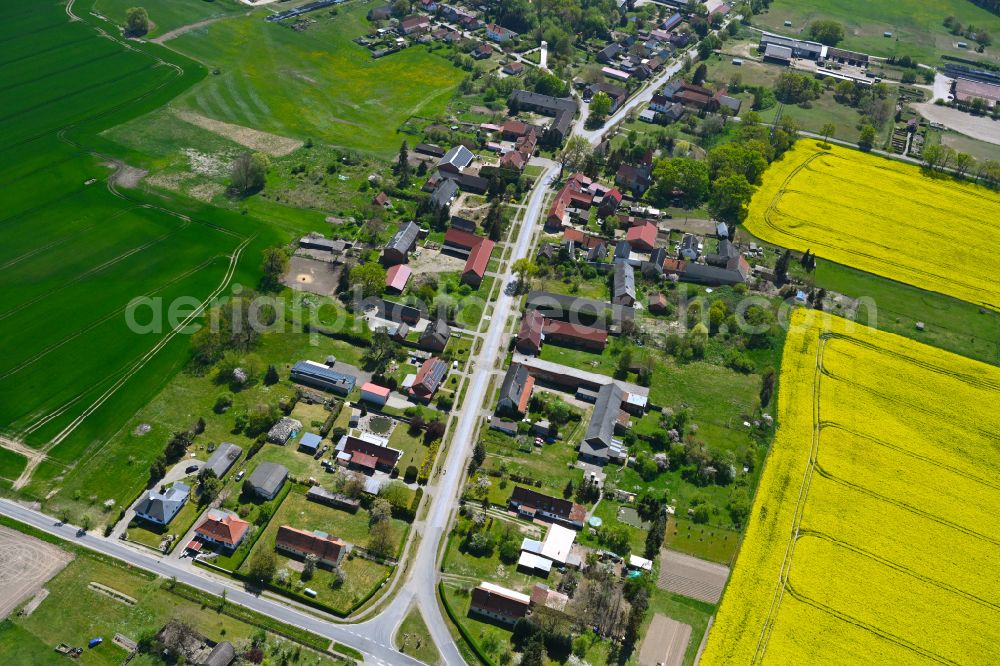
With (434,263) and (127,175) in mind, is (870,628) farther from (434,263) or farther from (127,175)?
(127,175)

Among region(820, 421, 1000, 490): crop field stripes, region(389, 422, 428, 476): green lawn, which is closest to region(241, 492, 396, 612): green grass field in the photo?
region(389, 422, 428, 476): green lawn

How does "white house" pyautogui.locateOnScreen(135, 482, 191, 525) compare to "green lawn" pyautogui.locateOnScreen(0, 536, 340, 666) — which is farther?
"white house" pyautogui.locateOnScreen(135, 482, 191, 525)

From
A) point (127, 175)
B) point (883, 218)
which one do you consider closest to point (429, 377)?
point (127, 175)

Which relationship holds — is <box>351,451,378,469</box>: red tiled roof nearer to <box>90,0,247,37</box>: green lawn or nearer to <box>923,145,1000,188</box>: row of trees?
<box>923,145,1000,188</box>: row of trees

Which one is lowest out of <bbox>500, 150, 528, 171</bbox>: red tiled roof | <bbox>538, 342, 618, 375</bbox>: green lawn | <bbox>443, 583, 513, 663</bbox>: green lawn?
<bbox>443, 583, 513, 663</bbox>: green lawn

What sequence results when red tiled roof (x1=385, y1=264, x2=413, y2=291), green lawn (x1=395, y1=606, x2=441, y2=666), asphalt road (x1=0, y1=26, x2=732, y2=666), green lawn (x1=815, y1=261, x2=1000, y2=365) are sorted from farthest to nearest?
1. green lawn (x1=815, y1=261, x2=1000, y2=365)
2. red tiled roof (x1=385, y1=264, x2=413, y2=291)
3. asphalt road (x1=0, y1=26, x2=732, y2=666)
4. green lawn (x1=395, y1=606, x2=441, y2=666)

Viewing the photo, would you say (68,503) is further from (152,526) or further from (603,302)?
(603,302)
